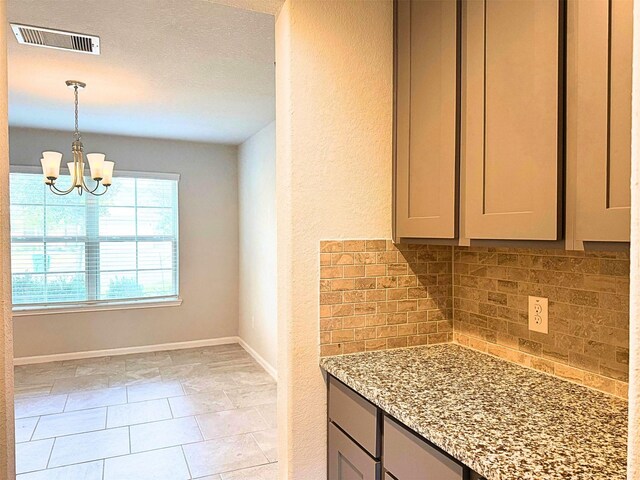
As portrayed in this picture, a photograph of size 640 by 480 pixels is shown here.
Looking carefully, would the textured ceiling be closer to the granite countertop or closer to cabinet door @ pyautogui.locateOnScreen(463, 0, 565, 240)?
cabinet door @ pyautogui.locateOnScreen(463, 0, 565, 240)

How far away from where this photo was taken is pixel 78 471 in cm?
261

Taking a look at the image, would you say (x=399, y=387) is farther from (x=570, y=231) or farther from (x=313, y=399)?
(x=570, y=231)

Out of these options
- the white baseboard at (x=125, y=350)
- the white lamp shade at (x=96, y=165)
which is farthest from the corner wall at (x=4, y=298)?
the white baseboard at (x=125, y=350)

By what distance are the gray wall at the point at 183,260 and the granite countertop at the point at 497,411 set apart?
4101 millimetres

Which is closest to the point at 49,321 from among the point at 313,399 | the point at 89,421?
the point at 89,421

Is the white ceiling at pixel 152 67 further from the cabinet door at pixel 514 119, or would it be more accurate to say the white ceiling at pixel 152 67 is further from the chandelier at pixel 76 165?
the cabinet door at pixel 514 119

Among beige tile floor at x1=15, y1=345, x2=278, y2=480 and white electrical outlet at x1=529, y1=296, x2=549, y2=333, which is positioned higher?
white electrical outlet at x1=529, y1=296, x2=549, y2=333

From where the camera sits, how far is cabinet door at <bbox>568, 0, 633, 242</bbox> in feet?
3.23

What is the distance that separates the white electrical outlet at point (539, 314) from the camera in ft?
4.93

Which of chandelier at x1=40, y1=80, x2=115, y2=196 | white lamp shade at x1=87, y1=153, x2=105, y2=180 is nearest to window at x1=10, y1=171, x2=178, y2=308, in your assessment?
chandelier at x1=40, y1=80, x2=115, y2=196

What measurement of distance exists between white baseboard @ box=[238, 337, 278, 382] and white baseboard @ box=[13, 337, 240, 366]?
0.01 metres

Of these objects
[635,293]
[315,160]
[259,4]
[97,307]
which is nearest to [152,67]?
[259,4]

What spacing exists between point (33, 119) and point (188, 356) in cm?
281

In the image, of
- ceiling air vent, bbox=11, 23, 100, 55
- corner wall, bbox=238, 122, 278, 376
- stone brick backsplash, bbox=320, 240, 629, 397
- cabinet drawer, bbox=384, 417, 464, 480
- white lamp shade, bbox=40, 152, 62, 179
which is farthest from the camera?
corner wall, bbox=238, 122, 278, 376
